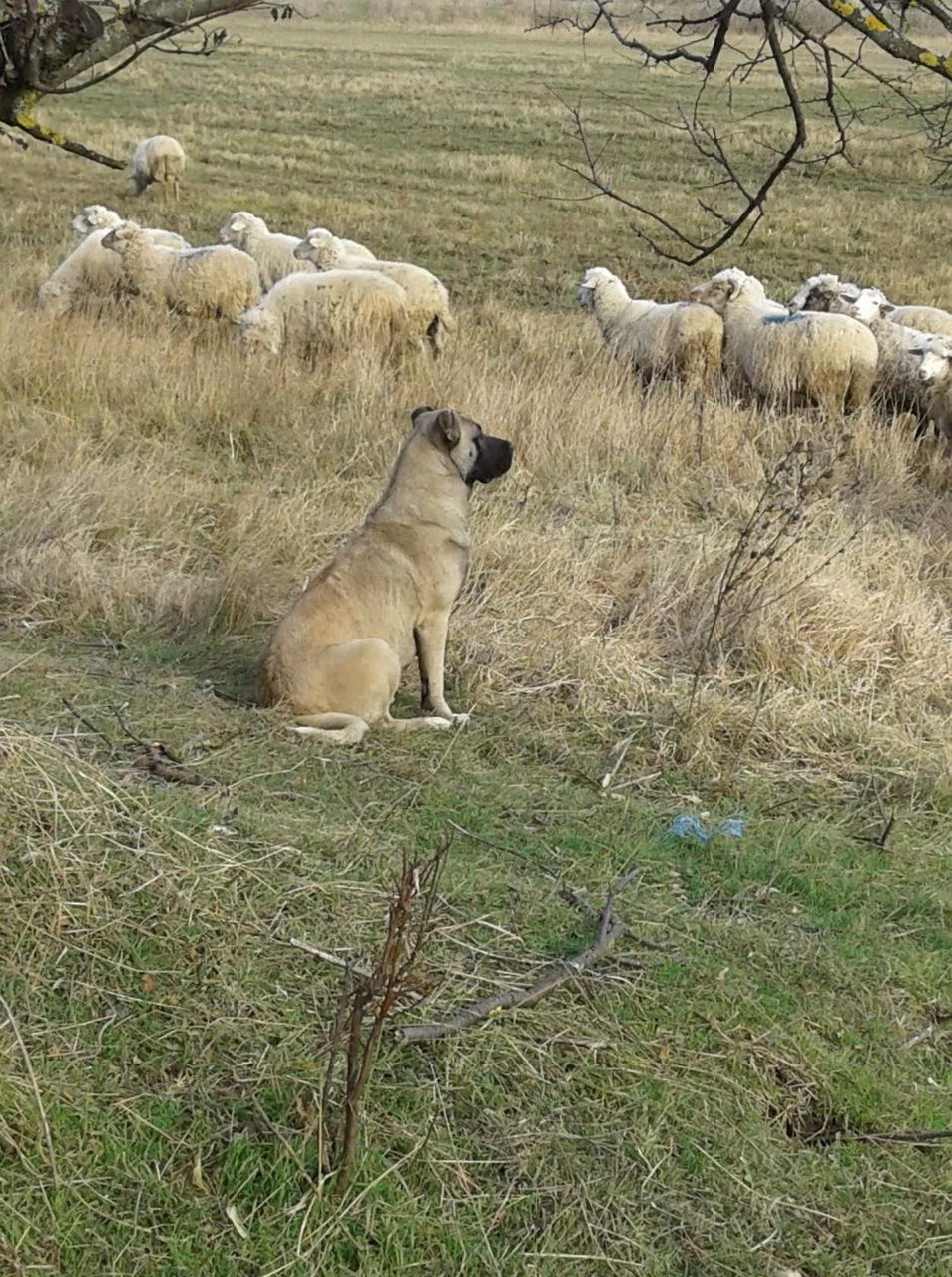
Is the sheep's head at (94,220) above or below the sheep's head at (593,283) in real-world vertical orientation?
below

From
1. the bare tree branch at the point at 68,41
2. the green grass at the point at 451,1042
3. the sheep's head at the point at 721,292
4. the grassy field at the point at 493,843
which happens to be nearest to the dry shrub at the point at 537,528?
the grassy field at the point at 493,843

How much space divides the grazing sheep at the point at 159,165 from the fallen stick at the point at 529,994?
69.0 feet

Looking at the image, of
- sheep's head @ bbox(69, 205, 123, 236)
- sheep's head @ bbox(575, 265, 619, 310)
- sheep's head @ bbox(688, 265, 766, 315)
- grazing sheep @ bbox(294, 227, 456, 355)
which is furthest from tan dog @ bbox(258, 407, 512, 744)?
sheep's head @ bbox(69, 205, 123, 236)

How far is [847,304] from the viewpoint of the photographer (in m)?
13.0

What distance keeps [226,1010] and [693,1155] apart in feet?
4.04

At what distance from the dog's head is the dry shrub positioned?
960mm

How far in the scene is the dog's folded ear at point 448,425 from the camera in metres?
5.68

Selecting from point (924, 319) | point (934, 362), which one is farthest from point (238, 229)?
point (934, 362)

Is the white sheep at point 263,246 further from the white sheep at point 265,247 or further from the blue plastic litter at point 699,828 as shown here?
the blue plastic litter at point 699,828

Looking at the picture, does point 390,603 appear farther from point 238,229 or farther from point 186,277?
point 238,229

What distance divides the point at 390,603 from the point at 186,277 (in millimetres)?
9645

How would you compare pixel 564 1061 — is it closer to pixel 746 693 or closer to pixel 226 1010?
pixel 226 1010

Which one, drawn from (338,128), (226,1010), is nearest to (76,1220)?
(226,1010)

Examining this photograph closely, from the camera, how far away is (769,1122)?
346cm
